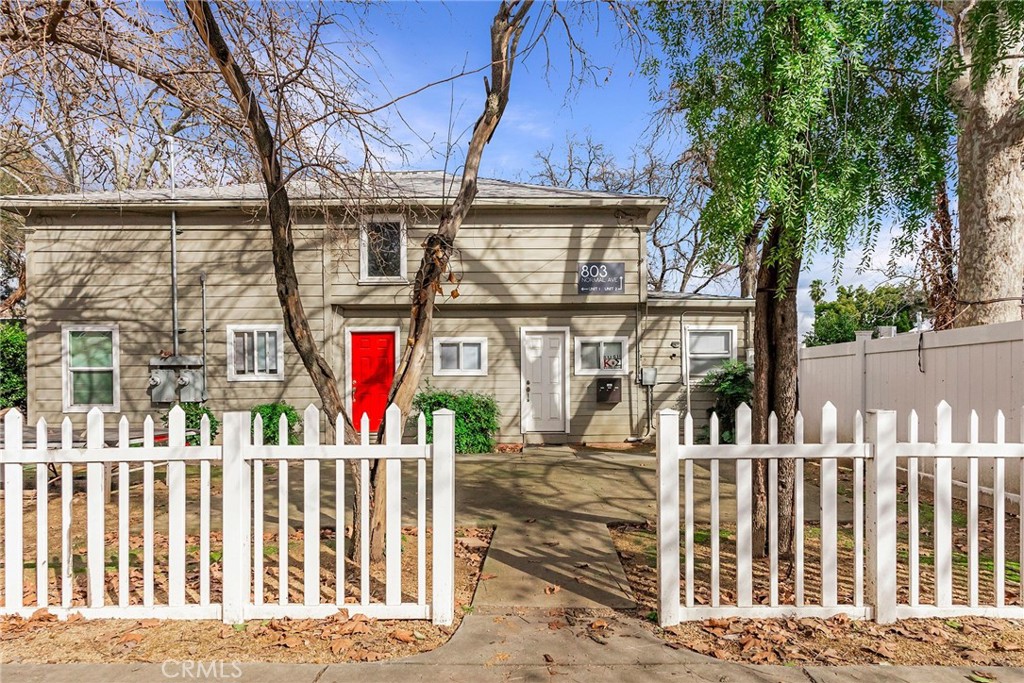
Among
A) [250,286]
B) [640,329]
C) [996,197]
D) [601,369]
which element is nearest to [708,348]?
[640,329]

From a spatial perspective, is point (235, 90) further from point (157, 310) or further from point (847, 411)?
point (847, 411)

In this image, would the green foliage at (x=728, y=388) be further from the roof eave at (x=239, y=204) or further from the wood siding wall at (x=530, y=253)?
the roof eave at (x=239, y=204)

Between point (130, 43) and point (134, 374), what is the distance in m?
8.11

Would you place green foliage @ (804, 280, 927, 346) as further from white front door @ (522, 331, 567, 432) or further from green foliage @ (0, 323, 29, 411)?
green foliage @ (0, 323, 29, 411)

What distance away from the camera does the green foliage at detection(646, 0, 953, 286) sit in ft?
13.4

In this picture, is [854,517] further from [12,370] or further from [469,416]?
[12,370]

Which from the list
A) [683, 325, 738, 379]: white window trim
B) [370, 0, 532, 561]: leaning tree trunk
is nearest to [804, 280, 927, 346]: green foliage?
[683, 325, 738, 379]: white window trim

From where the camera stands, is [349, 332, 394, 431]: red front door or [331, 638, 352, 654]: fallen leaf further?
[349, 332, 394, 431]: red front door

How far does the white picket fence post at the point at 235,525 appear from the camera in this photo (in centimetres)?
360

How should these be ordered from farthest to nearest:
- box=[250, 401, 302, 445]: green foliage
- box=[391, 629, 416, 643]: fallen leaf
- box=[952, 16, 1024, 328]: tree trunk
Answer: box=[250, 401, 302, 445]: green foliage < box=[952, 16, 1024, 328]: tree trunk < box=[391, 629, 416, 643]: fallen leaf

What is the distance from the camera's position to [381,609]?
3609 millimetres

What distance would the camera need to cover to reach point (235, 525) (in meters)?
3.62

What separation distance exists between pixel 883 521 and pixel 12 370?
16860mm

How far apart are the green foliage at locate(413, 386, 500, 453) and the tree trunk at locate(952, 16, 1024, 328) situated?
7.29 meters
